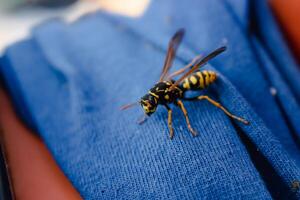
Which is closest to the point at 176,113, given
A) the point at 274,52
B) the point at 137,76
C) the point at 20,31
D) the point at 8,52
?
the point at 137,76

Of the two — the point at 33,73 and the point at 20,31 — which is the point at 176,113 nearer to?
the point at 33,73

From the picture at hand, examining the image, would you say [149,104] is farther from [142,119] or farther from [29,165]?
[29,165]

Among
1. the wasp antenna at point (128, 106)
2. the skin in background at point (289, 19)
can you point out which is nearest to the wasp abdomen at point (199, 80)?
the wasp antenna at point (128, 106)

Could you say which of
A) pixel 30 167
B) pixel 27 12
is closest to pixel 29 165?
pixel 30 167

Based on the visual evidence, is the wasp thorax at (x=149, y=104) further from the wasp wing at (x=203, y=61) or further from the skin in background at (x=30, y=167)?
the skin in background at (x=30, y=167)

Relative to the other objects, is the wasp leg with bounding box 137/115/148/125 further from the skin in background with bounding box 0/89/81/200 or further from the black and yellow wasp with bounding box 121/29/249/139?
the skin in background with bounding box 0/89/81/200

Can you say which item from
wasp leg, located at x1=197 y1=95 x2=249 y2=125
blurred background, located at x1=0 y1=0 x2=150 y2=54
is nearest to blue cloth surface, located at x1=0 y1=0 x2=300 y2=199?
wasp leg, located at x1=197 y1=95 x2=249 y2=125
